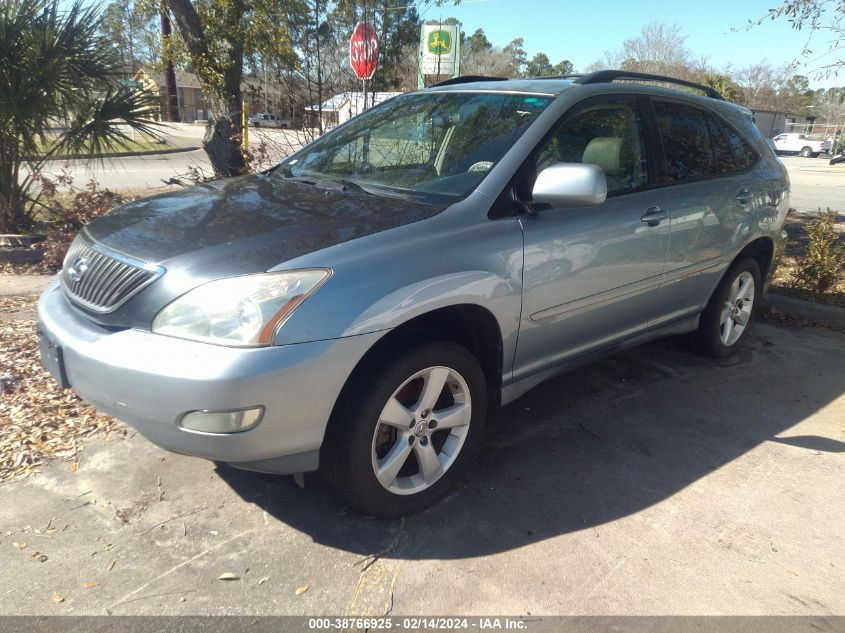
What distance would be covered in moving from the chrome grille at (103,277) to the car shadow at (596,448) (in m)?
1.01

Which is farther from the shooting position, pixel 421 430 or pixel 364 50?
pixel 364 50

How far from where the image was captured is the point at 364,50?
7230mm

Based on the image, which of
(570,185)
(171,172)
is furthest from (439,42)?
(171,172)

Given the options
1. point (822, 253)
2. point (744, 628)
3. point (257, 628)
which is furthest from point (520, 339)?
point (822, 253)

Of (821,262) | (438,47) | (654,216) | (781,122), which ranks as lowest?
(821,262)

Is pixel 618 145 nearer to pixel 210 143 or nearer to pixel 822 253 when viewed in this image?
pixel 822 253

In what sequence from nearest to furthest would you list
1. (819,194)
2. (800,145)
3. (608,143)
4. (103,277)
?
(103,277)
(608,143)
(819,194)
(800,145)

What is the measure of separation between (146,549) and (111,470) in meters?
0.66

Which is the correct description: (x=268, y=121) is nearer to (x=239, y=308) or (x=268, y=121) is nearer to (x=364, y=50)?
(x=364, y=50)

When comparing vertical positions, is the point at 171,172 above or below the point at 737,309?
below

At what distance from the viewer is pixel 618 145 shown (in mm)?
3553

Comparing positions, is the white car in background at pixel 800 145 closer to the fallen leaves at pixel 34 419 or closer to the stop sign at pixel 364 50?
the stop sign at pixel 364 50

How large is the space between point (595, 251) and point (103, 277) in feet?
7.36

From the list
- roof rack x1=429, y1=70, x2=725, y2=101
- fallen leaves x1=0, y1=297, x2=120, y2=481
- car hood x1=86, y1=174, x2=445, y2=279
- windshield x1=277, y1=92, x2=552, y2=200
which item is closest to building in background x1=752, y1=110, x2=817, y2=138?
roof rack x1=429, y1=70, x2=725, y2=101
